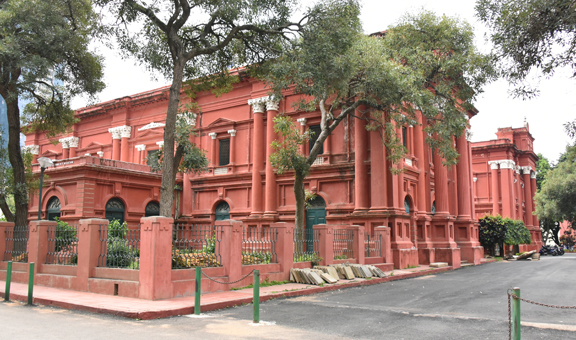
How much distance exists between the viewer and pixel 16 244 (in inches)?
623

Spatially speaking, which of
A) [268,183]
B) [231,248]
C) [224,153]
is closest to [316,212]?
[268,183]

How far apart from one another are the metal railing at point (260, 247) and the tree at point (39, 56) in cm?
899

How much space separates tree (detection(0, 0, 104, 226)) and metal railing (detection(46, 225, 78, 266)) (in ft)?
15.0

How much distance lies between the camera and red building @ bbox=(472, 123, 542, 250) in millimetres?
43025

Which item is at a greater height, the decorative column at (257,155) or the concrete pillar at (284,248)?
the decorative column at (257,155)

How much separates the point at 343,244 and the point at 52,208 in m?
16.8

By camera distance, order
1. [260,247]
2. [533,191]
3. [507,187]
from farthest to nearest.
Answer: [533,191] → [507,187] → [260,247]

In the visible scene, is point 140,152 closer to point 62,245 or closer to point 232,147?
point 232,147

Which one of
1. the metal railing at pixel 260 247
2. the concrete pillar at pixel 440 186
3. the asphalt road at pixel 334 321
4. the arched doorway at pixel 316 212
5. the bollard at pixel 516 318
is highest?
the concrete pillar at pixel 440 186

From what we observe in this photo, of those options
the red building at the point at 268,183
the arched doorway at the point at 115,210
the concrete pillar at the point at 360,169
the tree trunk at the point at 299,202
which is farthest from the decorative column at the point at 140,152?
the tree trunk at the point at 299,202

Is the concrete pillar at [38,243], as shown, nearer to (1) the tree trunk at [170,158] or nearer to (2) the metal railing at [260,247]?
(1) the tree trunk at [170,158]

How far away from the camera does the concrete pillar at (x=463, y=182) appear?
27219 millimetres

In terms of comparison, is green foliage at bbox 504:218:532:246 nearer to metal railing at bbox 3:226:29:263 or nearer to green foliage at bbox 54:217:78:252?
green foliage at bbox 54:217:78:252

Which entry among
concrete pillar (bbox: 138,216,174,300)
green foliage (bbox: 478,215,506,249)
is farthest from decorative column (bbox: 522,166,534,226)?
concrete pillar (bbox: 138,216,174,300)
